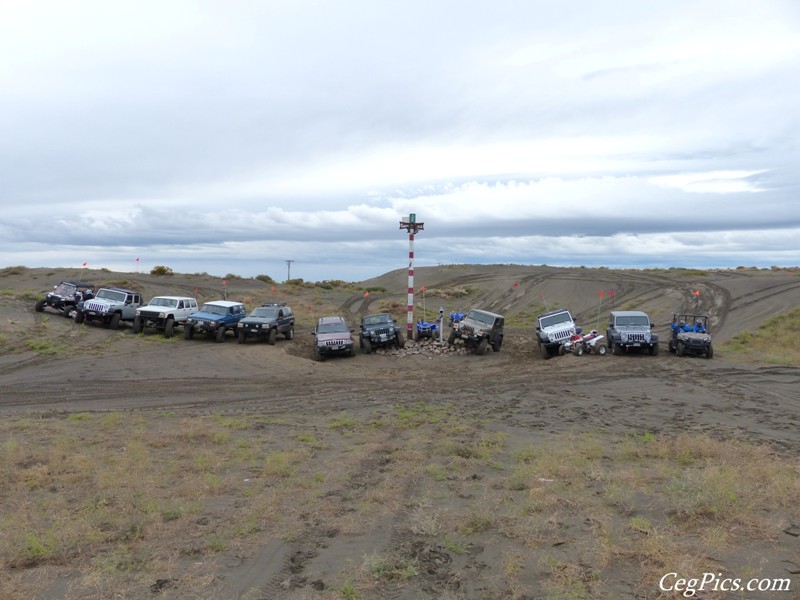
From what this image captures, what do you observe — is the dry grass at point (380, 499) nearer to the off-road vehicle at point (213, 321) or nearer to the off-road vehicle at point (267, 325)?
the off-road vehicle at point (267, 325)

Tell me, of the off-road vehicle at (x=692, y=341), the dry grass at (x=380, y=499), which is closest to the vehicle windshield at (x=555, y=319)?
the off-road vehicle at (x=692, y=341)

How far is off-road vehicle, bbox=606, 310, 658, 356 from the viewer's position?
23.7 metres

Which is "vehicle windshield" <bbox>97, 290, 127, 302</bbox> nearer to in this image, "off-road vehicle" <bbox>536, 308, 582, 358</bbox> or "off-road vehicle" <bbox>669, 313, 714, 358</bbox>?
"off-road vehicle" <bbox>536, 308, 582, 358</bbox>

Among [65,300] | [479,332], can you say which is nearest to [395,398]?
[479,332]

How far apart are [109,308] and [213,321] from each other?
228 inches

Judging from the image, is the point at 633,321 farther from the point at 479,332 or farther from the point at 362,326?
the point at 362,326

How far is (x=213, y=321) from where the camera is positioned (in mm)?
26953

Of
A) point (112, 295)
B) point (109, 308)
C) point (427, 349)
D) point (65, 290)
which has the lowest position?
point (427, 349)

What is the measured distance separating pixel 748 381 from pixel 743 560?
15.2 metres

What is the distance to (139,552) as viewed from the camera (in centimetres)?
605

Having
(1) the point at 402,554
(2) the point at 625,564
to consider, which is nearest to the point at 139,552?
(1) the point at 402,554

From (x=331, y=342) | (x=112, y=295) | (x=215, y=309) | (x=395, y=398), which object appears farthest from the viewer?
(x=112, y=295)

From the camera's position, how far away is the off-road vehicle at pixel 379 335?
86.5 ft

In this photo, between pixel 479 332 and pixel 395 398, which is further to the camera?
pixel 479 332
